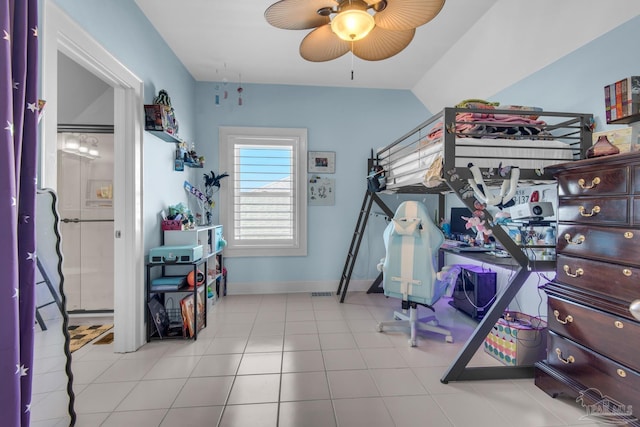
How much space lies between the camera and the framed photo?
162 inches

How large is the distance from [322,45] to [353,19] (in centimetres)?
45

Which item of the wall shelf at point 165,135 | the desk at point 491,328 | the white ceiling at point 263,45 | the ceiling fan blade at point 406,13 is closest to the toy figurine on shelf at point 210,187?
the wall shelf at point 165,135

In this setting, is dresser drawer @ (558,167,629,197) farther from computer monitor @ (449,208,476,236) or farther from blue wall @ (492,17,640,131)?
computer monitor @ (449,208,476,236)

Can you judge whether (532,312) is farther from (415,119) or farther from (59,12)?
(59,12)

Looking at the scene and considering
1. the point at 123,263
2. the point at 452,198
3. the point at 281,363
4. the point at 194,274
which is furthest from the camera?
the point at 452,198

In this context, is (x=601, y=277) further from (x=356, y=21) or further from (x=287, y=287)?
(x=287, y=287)

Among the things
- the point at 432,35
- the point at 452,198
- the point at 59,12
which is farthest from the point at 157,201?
the point at 452,198

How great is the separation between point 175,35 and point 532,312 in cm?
421

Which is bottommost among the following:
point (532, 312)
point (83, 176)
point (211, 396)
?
point (211, 396)

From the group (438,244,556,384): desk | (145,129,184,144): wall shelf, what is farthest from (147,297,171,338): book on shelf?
(438,244,556,384): desk

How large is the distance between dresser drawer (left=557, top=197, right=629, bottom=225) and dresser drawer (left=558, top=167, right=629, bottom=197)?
0.04m

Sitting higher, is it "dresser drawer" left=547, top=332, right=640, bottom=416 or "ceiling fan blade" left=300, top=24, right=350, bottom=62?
"ceiling fan blade" left=300, top=24, right=350, bottom=62

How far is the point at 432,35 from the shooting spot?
2895 mm

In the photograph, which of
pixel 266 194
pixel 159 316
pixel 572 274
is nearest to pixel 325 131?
pixel 266 194
